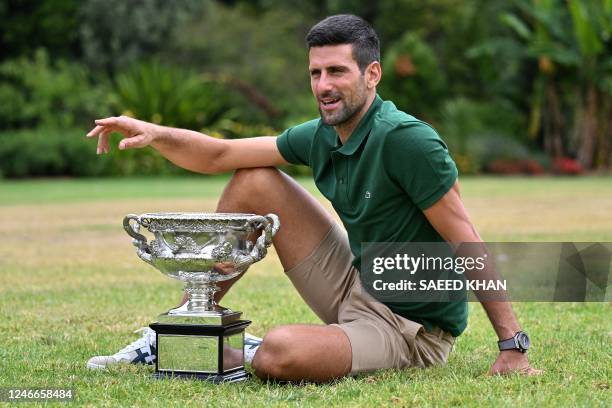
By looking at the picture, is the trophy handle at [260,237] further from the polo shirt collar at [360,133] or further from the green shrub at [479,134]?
the green shrub at [479,134]

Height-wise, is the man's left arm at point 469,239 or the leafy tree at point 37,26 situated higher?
the leafy tree at point 37,26

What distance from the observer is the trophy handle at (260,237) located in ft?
13.2

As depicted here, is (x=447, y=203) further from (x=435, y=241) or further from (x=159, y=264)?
(x=159, y=264)

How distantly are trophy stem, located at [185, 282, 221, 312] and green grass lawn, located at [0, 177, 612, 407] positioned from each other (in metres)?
0.32

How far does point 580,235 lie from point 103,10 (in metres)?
22.8

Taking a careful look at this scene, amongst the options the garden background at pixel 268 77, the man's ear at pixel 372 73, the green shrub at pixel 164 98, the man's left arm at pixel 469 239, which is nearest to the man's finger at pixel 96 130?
the man's ear at pixel 372 73

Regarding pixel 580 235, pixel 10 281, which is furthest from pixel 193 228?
pixel 580 235

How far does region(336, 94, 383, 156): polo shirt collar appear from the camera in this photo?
4074 mm

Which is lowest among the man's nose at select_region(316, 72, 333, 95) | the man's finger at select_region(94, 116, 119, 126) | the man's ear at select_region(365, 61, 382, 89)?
the man's finger at select_region(94, 116, 119, 126)

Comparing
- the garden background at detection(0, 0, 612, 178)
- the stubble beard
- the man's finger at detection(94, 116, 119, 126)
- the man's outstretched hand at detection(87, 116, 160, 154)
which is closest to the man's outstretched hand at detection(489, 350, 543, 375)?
the stubble beard

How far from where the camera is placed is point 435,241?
163 inches

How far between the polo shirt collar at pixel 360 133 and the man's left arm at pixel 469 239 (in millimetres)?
373

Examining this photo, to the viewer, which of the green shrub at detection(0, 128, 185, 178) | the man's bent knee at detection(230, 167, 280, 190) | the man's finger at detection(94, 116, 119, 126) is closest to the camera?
the man's finger at detection(94, 116, 119, 126)

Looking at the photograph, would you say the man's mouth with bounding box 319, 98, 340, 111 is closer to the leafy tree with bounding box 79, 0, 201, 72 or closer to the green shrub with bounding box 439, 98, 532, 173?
the green shrub with bounding box 439, 98, 532, 173
